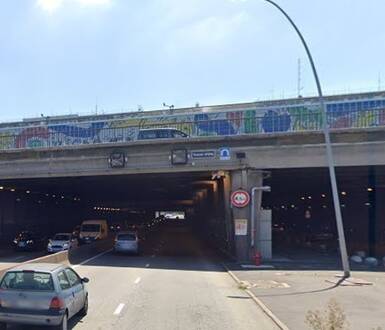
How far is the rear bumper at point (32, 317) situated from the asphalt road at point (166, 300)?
1.25 meters

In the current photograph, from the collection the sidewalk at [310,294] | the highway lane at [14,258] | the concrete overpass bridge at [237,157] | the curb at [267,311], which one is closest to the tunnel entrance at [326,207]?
the concrete overpass bridge at [237,157]

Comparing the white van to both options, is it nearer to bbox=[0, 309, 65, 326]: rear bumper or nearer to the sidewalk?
the sidewalk

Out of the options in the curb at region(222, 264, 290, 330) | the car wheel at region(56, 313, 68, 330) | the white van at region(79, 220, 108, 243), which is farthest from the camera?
the white van at region(79, 220, 108, 243)

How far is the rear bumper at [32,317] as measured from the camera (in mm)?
11367

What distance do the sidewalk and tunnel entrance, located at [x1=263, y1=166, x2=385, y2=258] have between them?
1239 cm

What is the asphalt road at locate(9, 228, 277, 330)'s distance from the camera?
44.2 ft

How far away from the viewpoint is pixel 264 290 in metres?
20.6

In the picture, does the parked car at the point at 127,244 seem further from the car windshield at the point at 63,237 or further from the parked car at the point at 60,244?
the car windshield at the point at 63,237

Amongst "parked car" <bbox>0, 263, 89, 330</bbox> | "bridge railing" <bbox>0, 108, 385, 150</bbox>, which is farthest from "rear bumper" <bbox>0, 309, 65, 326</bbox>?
"bridge railing" <bbox>0, 108, 385, 150</bbox>

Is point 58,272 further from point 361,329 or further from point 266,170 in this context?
point 266,170

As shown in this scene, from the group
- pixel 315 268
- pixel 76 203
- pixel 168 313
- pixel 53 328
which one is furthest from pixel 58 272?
pixel 76 203

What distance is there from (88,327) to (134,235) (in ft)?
96.3

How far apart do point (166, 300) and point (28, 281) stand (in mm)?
6617

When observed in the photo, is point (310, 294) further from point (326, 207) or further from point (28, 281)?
point (326, 207)
